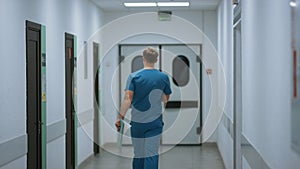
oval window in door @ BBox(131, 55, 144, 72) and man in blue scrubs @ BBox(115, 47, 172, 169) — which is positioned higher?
oval window in door @ BBox(131, 55, 144, 72)

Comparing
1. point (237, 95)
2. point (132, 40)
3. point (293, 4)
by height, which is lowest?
point (237, 95)

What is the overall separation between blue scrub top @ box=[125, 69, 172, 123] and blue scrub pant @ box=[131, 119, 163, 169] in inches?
2.1

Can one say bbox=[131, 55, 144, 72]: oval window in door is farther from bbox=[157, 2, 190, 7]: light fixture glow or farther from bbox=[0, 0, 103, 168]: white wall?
bbox=[157, 2, 190, 7]: light fixture glow

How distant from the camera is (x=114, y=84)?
35.4ft

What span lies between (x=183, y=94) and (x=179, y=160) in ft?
8.25

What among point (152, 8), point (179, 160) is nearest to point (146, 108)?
point (179, 160)

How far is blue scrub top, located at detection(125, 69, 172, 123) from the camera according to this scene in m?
4.52

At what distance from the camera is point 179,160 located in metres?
8.89

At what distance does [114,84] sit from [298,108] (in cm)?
841

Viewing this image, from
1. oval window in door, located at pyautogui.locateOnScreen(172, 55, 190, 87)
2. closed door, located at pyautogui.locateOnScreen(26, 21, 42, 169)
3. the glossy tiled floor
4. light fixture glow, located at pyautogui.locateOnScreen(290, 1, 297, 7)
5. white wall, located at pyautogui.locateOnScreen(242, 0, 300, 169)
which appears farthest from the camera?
oval window in door, located at pyautogui.locateOnScreen(172, 55, 190, 87)

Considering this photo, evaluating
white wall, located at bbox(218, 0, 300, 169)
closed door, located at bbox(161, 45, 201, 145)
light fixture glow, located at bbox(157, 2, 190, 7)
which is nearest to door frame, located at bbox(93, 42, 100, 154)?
light fixture glow, located at bbox(157, 2, 190, 7)

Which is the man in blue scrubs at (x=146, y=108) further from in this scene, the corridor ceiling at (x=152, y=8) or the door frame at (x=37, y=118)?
the corridor ceiling at (x=152, y=8)

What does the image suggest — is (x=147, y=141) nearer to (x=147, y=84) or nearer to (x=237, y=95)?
(x=147, y=84)

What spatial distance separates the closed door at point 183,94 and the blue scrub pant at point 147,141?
6378 millimetres
